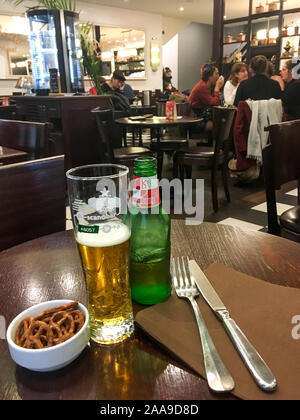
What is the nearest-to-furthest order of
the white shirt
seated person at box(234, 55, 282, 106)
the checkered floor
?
the checkered floor, seated person at box(234, 55, 282, 106), the white shirt

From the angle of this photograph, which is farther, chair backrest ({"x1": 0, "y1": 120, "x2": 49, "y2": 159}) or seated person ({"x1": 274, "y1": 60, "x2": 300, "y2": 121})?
seated person ({"x1": 274, "y1": 60, "x2": 300, "y2": 121})

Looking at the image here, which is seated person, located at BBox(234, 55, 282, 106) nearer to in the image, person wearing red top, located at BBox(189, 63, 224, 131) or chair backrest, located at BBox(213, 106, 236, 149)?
person wearing red top, located at BBox(189, 63, 224, 131)

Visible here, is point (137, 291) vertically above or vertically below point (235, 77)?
below

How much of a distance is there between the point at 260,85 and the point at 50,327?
437 centimetres

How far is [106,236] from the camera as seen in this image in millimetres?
567

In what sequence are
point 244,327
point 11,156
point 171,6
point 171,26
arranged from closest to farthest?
point 244,327 → point 11,156 → point 171,6 → point 171,26

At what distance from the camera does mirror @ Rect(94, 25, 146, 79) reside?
10.8m

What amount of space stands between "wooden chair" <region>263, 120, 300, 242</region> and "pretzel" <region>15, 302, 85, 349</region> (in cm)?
122

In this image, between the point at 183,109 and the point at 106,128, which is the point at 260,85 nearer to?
the point at 183,109

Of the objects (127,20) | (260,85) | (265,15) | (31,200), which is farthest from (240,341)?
(127,20)

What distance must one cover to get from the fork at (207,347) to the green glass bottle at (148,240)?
0.10 feet

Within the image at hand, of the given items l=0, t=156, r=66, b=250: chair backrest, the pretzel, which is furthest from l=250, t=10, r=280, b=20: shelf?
the pretzel

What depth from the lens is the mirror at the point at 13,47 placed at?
8227 mm

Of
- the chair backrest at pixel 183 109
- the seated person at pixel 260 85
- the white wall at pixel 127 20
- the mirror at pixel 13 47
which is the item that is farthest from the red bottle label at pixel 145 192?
the white wall at pixel 127 20
